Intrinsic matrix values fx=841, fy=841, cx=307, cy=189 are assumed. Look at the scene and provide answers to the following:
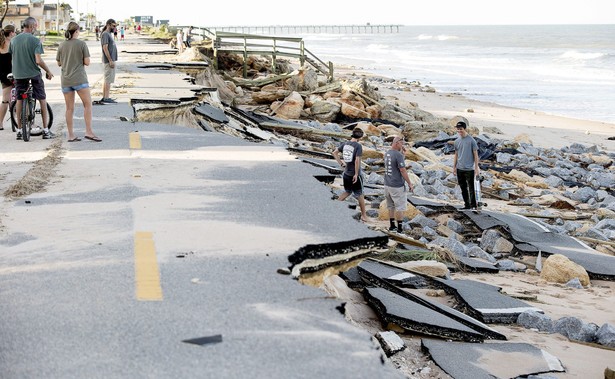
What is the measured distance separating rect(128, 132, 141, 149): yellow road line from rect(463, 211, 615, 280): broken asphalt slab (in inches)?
200

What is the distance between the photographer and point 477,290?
849 cm

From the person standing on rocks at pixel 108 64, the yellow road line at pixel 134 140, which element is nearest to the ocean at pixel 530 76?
the person standing on rocks at pixel 108 64

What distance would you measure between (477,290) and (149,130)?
759cm

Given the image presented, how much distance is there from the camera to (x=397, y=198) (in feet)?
38.6

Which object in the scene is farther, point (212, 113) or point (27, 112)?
point (212, 113)

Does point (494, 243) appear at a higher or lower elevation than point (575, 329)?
lower

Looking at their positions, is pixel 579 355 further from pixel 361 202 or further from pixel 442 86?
pixel 442 86

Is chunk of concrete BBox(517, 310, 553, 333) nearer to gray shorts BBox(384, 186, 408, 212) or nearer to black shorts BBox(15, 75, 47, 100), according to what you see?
gray shorts BBox(384, 186, 408, 212)

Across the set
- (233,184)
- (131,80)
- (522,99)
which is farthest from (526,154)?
(522,99)

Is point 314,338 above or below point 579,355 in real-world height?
above

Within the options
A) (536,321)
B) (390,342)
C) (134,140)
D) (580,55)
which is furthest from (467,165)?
(580,55)

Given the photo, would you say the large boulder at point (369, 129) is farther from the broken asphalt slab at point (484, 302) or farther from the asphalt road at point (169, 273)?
the broken asphalt slab at point (484, 302)

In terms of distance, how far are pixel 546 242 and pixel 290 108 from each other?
14890mm

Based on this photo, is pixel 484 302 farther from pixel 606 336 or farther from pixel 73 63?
pixel 73 63
